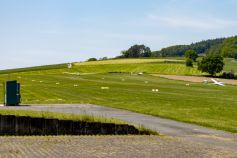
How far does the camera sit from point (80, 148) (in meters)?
14.1

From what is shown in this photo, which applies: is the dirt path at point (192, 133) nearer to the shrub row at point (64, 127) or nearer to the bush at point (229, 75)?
the shrub row at point (64, 127)

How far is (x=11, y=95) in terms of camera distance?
101 feet

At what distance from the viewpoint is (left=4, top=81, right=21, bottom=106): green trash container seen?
30.6 meters

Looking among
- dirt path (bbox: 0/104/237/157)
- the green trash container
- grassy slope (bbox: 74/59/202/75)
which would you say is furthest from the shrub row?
grassy slope (bbox: 74/59/202/75)

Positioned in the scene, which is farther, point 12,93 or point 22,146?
point 12,93

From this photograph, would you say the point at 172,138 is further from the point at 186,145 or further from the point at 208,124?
the point at 208,124

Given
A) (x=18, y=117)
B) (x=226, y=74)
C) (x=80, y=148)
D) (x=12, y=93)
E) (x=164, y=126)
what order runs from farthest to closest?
(x=226, y=74)
(x=12, y=93)
(x=164, y=126)
(x=18, y=117)
(x=80, y=148)

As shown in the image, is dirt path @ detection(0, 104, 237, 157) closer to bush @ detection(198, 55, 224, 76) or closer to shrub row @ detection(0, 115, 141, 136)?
shrub row @ detection(0, 115, 141, 136)

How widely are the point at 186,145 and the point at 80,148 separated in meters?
3.51

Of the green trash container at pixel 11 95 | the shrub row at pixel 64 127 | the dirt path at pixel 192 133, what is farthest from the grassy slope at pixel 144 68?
the shrub row at pixel 64 127

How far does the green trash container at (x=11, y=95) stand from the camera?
30.6m

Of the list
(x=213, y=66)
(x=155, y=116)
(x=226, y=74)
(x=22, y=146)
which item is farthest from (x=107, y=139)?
(x=213, y=66)

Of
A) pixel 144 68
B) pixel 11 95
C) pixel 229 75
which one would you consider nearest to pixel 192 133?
pixel 11 95

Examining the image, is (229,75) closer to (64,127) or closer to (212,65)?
(212,65)
